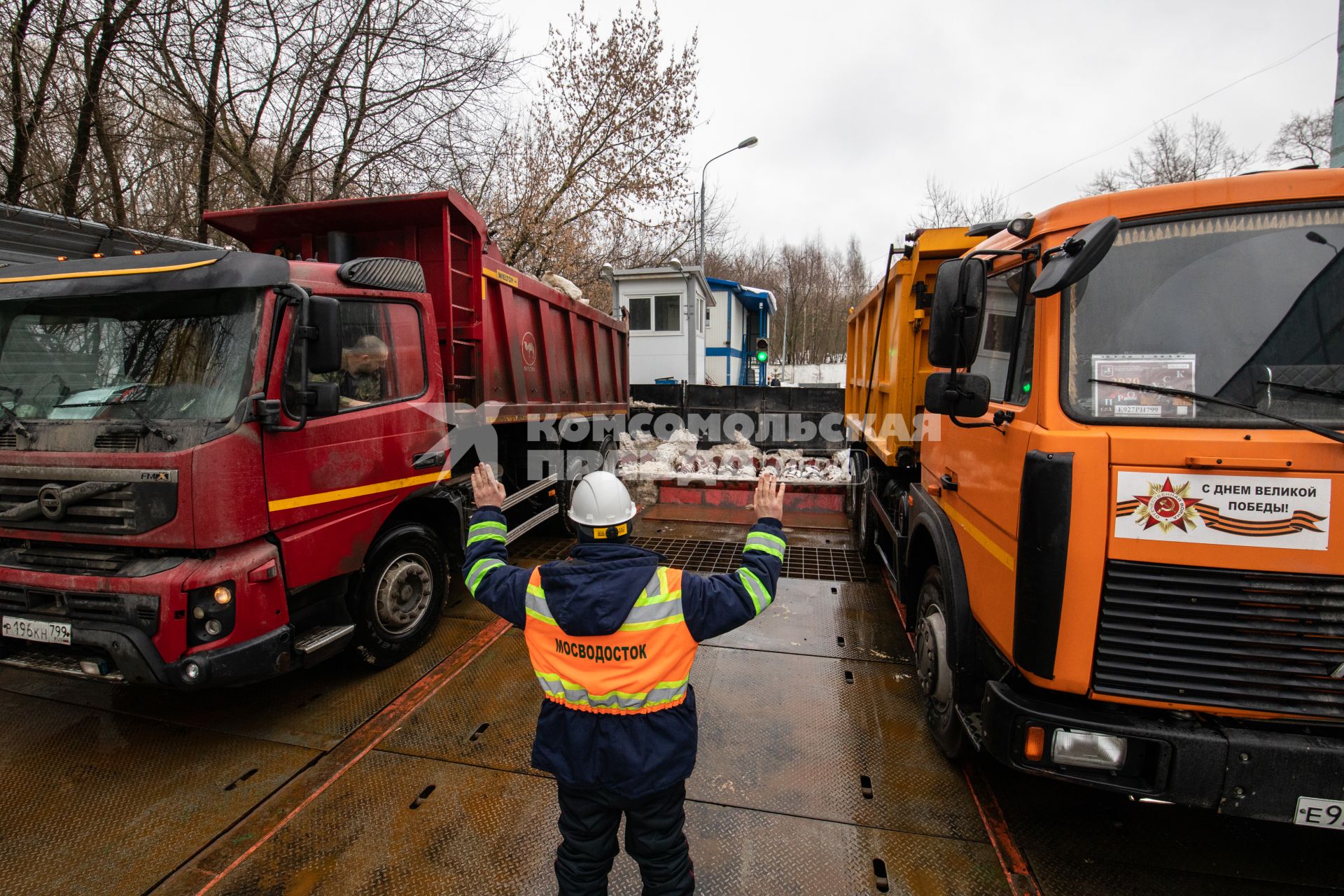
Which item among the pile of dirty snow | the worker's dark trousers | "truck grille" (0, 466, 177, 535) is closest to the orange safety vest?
the worker's dark trousers

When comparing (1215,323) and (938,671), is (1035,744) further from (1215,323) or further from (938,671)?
(1215,323)

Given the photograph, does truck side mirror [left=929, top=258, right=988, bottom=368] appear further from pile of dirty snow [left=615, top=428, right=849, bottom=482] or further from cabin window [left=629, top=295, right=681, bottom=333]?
cabin window [left=629, top=295, right=681, bottom=333]

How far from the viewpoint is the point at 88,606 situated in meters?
2.78

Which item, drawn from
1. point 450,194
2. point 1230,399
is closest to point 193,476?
point 450,194

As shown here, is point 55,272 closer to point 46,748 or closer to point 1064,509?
point 46,748

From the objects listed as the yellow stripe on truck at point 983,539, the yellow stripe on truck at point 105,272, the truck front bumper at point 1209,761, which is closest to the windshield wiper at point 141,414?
the yellow stripe on truck at point 105,272

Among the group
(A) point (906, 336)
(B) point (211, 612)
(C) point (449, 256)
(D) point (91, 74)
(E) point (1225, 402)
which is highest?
(D) point (91, 74)

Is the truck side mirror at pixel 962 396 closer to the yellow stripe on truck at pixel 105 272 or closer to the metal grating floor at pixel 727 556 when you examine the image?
the metal grating floor at pixel 727 556

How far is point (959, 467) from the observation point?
2932mm

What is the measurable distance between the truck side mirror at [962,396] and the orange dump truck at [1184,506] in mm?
144

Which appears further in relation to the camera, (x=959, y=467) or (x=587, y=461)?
(x=587, y=461)

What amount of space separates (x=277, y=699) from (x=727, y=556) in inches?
148

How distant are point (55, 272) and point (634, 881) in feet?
13.4

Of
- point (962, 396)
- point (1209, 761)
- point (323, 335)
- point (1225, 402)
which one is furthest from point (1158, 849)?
point (323, 335)
